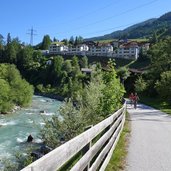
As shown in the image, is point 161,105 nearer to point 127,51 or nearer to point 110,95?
point 110,95

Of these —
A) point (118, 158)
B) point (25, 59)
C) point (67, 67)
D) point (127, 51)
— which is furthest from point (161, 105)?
point (127, 51)

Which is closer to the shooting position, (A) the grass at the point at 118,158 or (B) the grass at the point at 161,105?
(A) the grass at the point at 118,158

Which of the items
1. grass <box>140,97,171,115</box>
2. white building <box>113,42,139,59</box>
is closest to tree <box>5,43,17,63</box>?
white building <box>113,42,139,59</box>

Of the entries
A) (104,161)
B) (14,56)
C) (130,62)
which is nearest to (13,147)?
(104,161)

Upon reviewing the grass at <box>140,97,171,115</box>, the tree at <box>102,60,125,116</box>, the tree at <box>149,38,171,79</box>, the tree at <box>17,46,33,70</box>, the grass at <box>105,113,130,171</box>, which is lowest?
the grass at <box>140,97,171,115</box>

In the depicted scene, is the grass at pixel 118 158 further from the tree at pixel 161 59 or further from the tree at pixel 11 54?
the tree at pixel 11 54

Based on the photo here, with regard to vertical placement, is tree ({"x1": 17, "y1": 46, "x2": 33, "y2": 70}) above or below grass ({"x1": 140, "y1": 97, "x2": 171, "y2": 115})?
above

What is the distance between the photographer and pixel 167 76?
180ft

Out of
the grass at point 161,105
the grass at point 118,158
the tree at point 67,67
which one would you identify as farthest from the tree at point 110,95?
the tree at point 67,67

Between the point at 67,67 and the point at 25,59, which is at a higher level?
the point at 25,59

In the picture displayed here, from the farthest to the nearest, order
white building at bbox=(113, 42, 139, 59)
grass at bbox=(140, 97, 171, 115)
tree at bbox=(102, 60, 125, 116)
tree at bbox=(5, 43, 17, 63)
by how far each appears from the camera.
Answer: tree at bbox=(5, 43, 17, 63) → white building at bbox=(113, 42, 139, 59) → grass at bbox=(140, 97, 171, 115) → tree at bbox=(102, 60, 125, 116)

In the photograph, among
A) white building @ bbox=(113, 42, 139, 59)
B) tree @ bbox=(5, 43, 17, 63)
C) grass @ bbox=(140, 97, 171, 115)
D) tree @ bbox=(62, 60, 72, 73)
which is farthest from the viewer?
tree @ bbox=(5, 43, 17, 63)

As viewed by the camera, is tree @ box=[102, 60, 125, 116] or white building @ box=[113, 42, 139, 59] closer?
tree @ box=[102, 60, 125, 116]

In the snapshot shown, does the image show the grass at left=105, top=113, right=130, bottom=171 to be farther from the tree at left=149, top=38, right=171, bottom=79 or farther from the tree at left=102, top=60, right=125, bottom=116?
the tree at left=149, top=38, right=171, bottom=79
